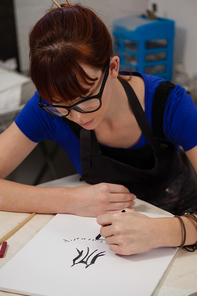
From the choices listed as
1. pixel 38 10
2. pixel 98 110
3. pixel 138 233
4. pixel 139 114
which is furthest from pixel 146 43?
pixel 138 233

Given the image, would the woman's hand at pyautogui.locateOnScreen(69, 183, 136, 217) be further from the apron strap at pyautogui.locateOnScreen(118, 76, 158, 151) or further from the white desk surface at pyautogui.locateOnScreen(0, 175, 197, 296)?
the apron strap at pyautogui.locateOnScreen(118, 76, 158, 151)

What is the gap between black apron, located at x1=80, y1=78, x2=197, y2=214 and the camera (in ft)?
3.53

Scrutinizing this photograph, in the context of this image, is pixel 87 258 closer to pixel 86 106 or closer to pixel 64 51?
pixel 86 106

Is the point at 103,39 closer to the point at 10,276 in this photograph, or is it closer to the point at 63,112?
the point at 63,112

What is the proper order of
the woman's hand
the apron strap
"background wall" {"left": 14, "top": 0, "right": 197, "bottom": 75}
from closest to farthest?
the woman's hand < the apron strap < "background wall" {"left": 14, "top": 0, "right": 197, "bottom": 75}

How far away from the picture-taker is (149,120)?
1058 millimetres

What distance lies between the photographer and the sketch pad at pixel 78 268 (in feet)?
2.15

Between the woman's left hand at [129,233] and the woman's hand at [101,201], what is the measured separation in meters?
0.11

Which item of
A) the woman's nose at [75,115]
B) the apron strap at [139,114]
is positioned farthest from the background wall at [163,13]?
the woman's nose at [75,115]

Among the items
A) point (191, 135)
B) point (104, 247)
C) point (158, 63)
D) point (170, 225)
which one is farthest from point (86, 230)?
point (158, 63)

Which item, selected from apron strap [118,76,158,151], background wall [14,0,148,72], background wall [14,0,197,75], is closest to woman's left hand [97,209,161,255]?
apron strap [118,76,158,151]

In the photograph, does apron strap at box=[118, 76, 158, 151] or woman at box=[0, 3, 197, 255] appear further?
apron strap at box=[118, 76, 158, 151]

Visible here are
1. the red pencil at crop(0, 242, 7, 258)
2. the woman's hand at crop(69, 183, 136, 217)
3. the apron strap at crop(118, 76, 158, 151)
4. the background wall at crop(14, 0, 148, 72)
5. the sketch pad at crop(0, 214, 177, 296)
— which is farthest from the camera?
the background wall at crop(14, 0, 148, 72)

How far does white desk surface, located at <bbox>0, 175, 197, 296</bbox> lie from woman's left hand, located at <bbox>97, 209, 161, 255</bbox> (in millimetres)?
73
